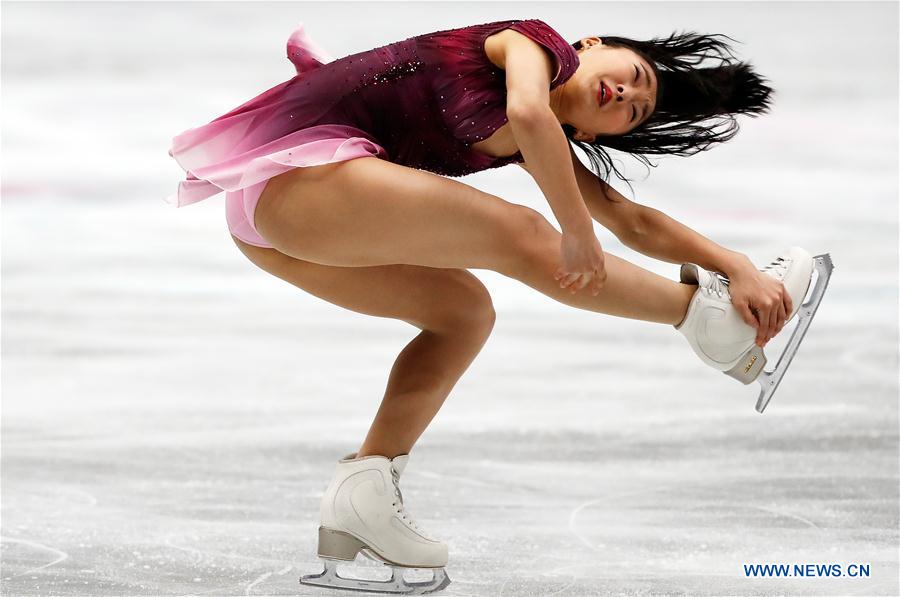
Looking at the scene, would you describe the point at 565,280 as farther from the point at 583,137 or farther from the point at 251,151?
the point at 251,151

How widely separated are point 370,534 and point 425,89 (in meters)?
0.82

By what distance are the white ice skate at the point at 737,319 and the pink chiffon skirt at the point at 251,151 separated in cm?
64

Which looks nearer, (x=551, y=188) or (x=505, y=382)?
(x=551, y=188)

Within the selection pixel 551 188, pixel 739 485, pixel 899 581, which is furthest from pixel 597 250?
pixel 739 485

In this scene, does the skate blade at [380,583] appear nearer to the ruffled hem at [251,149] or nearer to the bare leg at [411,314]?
the bare leg at [411,314]

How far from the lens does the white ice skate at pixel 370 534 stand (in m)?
2.29

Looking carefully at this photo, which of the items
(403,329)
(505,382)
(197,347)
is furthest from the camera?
(403,329)

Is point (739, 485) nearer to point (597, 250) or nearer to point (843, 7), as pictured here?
point (597, 250)

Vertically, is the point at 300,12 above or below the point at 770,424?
above

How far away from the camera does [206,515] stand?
2.76m

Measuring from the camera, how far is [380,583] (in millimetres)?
2322

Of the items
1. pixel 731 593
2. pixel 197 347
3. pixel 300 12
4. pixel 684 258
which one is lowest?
pixel 731 593

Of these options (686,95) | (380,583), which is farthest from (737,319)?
(380,583)

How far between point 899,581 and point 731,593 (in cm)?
34
